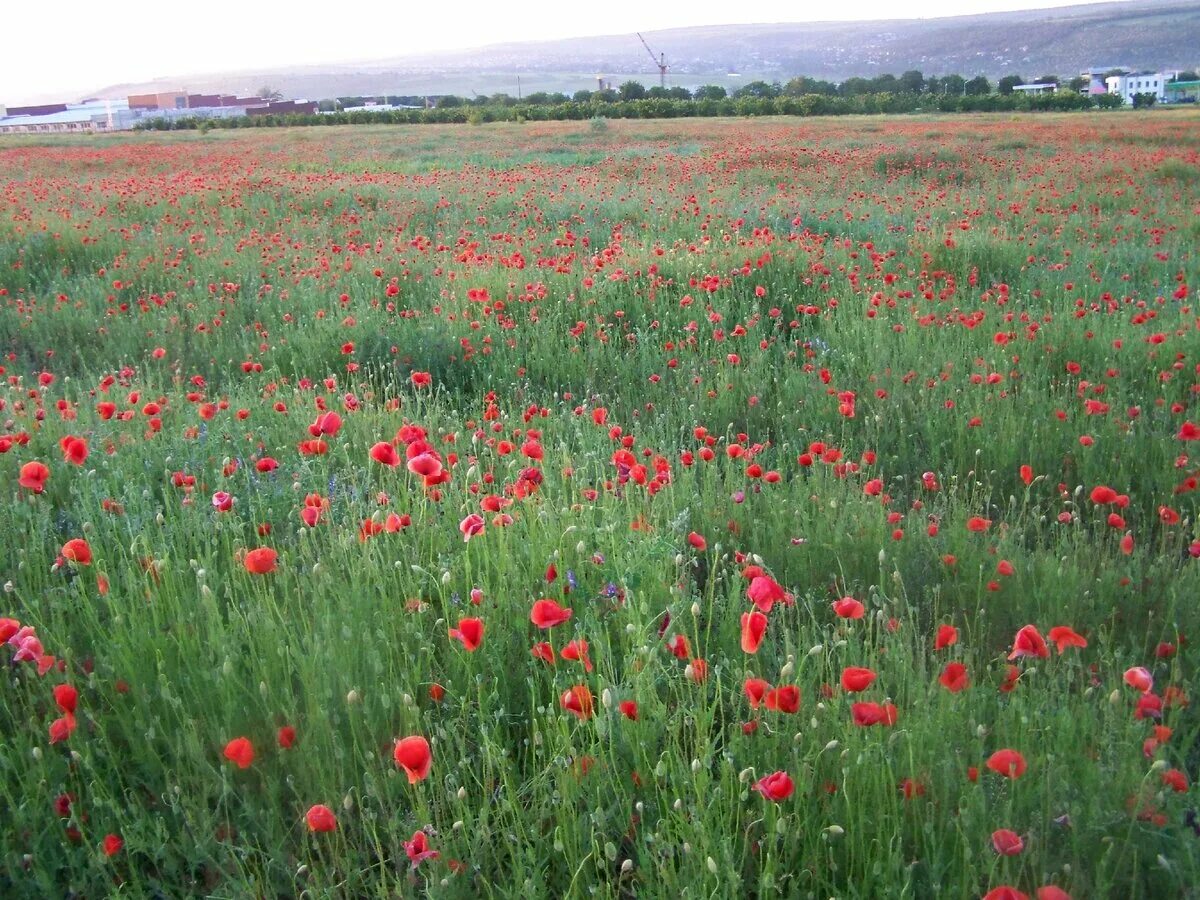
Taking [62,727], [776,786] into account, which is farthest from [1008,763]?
[62,727]

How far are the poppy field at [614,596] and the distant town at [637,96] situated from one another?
1839 inches

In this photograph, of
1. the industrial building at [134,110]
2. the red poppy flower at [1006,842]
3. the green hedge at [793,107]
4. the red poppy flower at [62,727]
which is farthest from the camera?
the industrial building at [134,110]

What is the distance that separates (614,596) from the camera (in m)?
2.58

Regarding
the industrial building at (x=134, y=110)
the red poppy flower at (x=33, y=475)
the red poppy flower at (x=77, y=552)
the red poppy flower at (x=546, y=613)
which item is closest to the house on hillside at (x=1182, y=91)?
the industrial building at (x=134, y=110)

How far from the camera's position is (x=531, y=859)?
1.79 metres

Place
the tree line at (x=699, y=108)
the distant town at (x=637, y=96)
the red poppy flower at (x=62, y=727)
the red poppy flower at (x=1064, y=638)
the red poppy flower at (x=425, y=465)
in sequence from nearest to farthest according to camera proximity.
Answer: the red poppy flower at (x=1064, y=638), the red poppy flower at (x=62, y=727), the red poppy flower at (x=425, y=465), the tree line at (x=699, y=108), the distant town at (x=637, y=96)

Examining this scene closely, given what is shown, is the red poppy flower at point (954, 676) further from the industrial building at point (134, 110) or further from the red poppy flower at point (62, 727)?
the industrial building at point (134, 110)

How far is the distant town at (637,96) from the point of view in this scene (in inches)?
2211

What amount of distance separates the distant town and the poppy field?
153 ft

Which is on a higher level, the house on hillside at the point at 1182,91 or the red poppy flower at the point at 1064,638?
the house on hillside at the point at 1182,91

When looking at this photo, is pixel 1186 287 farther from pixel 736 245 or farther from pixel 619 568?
pixel 619 568

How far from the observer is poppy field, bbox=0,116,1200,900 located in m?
1.87

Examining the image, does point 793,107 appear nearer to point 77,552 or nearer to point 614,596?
point 614,596

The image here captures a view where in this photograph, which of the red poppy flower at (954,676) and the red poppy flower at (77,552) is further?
the red poppy flower at (77,552)
